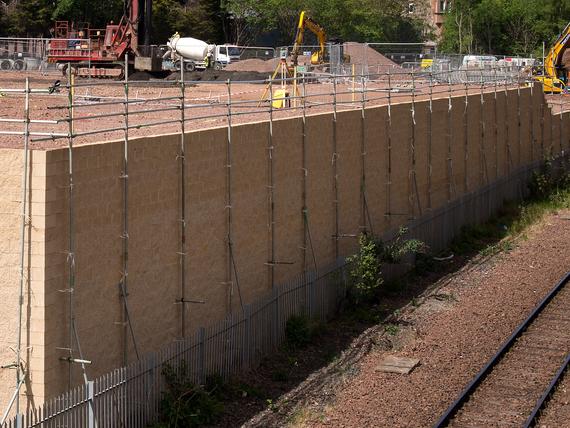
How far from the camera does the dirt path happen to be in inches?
660

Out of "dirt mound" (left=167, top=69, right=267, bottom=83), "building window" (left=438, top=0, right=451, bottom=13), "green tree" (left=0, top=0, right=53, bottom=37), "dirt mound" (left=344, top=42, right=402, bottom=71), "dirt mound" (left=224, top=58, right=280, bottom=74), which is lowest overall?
"dirt mound" (left=167, top=69, right=267, bottom=83)

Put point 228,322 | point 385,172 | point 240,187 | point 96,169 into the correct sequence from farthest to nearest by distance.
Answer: point 385,172
point 240,187
point 228,322
point 96,169

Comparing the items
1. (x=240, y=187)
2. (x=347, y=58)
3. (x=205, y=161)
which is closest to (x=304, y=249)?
(x=240, y=187)

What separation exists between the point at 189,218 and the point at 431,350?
16.3 ft

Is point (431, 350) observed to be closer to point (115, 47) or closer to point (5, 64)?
point (115, 47)

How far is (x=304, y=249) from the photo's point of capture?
74.8ft

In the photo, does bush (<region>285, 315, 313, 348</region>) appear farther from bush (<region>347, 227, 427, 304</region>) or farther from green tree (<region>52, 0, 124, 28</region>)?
green tree (<region>52, 0, 124, 28</region>)

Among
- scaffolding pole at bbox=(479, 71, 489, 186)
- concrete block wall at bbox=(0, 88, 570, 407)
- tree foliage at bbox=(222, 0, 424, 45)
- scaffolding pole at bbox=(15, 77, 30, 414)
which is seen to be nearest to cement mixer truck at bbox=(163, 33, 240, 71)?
tree foliage at bbox=(222, 0, 424, 45)

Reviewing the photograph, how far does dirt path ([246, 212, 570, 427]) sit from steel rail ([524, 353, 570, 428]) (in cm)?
123

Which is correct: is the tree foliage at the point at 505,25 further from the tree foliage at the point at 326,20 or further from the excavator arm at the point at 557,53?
the excavator arm at the point at 557,53

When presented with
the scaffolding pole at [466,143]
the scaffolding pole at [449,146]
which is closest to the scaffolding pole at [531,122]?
the scaffolding pole at [466,143]

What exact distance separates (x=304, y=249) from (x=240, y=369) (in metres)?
4.80

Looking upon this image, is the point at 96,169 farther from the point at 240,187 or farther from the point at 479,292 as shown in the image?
the point at 479,292

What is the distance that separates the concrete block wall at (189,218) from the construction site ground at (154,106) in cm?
57
